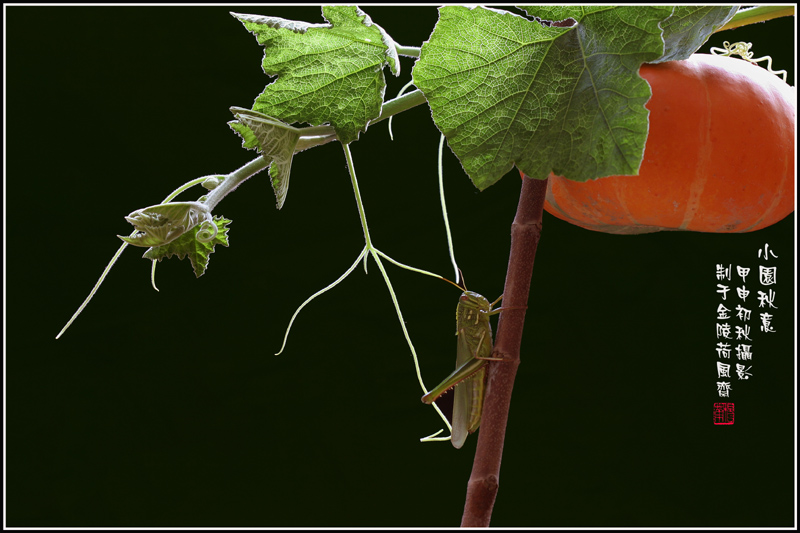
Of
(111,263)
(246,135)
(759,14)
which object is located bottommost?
(111,263)

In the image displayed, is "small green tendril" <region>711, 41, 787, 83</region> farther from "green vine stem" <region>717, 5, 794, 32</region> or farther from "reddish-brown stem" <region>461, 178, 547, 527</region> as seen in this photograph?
"reddish-brown stem" <region>461, 178, 547, 527</region>

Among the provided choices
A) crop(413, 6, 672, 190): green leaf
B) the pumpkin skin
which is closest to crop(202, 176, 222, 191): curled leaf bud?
crop(413, 6, 672, 190): green leaf

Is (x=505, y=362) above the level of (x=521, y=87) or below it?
below

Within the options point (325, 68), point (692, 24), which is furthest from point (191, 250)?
point (692, 24)

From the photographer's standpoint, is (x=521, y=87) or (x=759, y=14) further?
(x=759, y=14)

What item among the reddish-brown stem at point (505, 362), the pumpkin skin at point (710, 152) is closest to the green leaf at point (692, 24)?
the pumpkin skin at point (710, 152)

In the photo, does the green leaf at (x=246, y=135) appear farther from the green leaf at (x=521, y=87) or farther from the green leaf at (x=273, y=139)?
the green leaf at (x=521, y=87)

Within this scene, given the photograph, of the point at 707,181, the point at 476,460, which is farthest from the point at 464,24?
the point at 476,460

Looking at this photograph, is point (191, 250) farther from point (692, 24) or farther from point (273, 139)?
point (692, 24)
